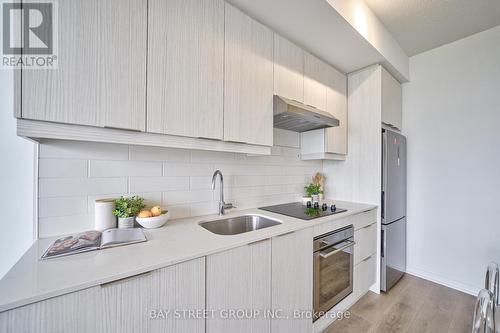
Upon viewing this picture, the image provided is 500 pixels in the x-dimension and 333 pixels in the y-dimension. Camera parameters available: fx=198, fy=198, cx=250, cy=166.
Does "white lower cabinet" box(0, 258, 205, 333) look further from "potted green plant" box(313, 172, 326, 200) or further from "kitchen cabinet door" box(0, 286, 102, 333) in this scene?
"potted green plant" box(313, 172, 326, 200)

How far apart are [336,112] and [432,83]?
125cm

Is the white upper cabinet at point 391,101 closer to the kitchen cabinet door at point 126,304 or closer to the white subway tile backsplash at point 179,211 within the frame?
the white subway tile backsplash at point 179,211

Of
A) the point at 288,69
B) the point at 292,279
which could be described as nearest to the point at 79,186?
the point at 292,279

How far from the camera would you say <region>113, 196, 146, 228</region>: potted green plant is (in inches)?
44.2

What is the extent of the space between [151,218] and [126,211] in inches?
5.6

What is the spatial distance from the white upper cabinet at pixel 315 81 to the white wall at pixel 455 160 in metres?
1.30

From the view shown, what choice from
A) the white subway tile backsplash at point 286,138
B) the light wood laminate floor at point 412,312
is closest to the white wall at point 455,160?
the light wood laminate floor at point 412,312

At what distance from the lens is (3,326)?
538 mm

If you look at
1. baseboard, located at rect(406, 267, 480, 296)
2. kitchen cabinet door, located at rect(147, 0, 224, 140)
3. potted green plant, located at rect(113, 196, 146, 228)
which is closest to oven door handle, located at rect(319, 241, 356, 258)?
kitchen cabinet door, located at rect(147, 0, 224, 140)

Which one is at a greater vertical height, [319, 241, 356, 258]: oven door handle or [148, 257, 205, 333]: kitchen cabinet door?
[148, 257, 205, 333]: kitchen cabinet door

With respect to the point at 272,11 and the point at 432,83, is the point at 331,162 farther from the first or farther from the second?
the point at 272,11

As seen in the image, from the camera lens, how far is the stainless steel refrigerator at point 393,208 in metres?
2.03

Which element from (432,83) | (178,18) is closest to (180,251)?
(178,18)

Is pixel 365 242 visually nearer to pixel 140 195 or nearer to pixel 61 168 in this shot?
pixel 140 195
